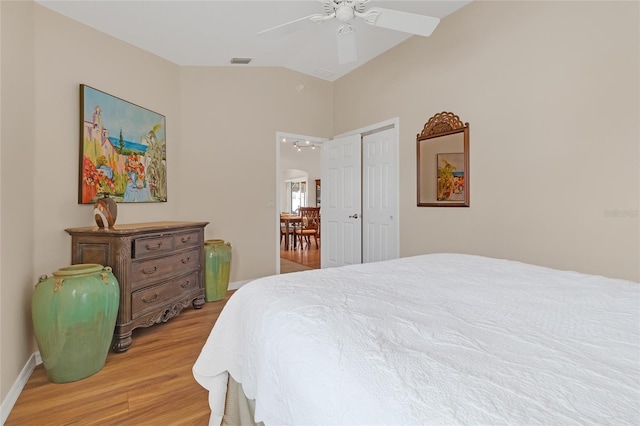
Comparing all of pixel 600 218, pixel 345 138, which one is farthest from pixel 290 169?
pixel 600 218

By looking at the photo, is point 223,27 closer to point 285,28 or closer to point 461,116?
point 285,28

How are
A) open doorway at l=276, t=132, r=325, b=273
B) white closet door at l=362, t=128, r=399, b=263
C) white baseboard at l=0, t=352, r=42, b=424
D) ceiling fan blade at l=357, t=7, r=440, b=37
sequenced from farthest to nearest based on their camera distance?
open doorway at l=276, t=132, r=325, b=273, white closet door at l=362, t=128, r=399, b=263, ceiling fan blade at l=357, t=7, r=440, b=37, white baseboard at l=0, t=352, r=42, b=424

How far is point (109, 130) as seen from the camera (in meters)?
2.75

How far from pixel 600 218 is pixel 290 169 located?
8056 mm

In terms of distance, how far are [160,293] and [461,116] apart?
309 cm

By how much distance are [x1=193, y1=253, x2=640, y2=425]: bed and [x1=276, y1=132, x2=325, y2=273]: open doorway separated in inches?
158

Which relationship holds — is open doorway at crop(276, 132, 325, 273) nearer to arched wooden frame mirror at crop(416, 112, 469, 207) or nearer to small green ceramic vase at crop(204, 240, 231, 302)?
small green ceramic vase at crop(204, 240, 231, 302)

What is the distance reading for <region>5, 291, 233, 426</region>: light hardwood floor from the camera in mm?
1581

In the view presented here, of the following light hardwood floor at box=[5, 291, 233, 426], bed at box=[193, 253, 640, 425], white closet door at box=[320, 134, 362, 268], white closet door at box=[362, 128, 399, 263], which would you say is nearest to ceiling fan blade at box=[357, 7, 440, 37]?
white closet door at box=[362, 128, 399, 263]

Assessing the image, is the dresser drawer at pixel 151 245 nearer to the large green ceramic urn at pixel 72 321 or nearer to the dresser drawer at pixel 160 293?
the dresser drawer at pixel 160 293

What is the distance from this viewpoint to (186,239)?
2.99m

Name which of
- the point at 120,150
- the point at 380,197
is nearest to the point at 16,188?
the point at 120,150

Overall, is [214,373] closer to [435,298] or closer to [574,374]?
[435,298]

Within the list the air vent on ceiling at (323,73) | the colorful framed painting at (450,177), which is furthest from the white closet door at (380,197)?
the air vent on ceiling at (323,73)
